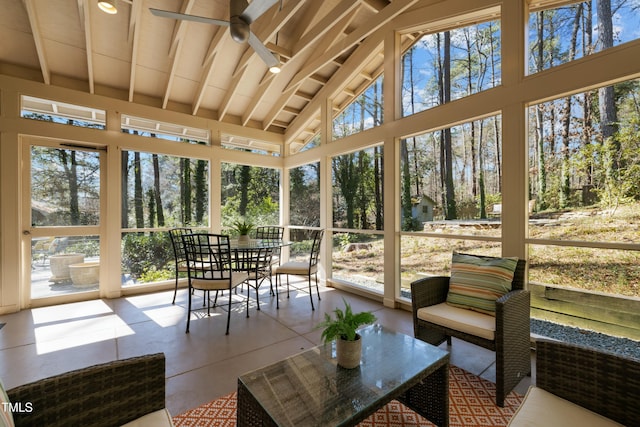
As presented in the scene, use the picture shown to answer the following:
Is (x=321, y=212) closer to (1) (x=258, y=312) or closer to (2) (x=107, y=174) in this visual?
(1) (x=258, y=312)

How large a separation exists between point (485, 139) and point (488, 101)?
1.31ft

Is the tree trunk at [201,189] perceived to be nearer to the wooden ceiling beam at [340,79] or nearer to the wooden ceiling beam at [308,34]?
the wooden ceiling beam at [308,34]

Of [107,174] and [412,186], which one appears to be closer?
[412,186]

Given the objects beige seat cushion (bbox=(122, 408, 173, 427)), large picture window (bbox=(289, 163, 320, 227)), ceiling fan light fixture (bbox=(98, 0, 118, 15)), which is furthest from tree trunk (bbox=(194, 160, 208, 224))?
beige seat cushion (bbox=(122, 408, 173, 427))

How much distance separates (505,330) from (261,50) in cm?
327

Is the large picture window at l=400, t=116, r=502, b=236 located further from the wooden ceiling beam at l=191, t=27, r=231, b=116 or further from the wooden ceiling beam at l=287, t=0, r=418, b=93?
the wooden ceiling beam at l=191, t=27, r=231, b=116

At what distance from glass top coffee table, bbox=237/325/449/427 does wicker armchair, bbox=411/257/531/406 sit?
1.78ft

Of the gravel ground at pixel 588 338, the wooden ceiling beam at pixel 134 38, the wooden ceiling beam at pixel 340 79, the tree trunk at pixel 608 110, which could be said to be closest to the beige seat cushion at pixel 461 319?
the gravel ground at pixel 588 338

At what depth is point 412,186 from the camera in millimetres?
3863

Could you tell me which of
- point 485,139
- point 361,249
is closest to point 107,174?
point 361,249

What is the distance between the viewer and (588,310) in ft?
8.11

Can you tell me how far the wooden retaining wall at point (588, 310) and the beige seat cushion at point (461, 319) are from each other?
2.91 feet

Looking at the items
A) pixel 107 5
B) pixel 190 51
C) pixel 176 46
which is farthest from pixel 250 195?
pixel 107 5

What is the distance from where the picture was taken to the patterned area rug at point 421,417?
1.80 metres
